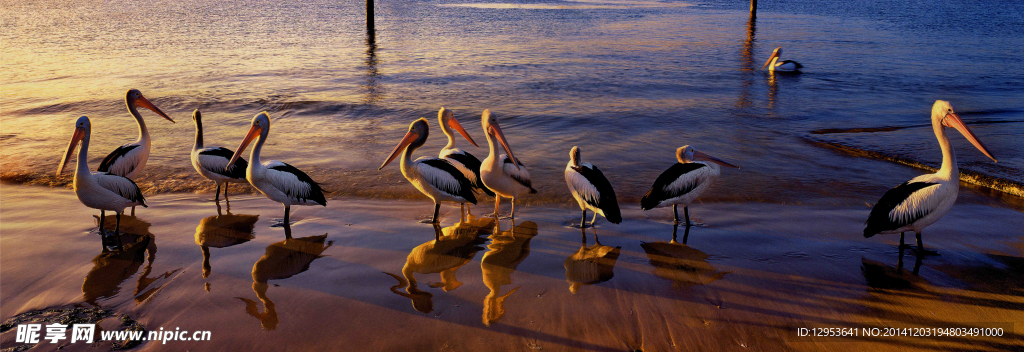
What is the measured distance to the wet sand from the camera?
3.88 meters

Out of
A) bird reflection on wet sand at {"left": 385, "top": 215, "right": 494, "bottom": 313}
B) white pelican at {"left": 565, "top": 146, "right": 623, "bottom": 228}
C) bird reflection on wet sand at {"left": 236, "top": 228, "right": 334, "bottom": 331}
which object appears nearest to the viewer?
bird reflection on wet sand at {"left": 236, "top": 228, "right": 334, "bottom": 331}

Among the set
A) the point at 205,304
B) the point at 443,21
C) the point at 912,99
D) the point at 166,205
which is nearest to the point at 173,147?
the point at 166,205

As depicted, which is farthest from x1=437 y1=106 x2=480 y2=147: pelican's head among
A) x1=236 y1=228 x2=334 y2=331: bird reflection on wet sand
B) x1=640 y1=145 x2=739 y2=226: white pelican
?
x1=640 y1=145 x2=739 y2=226: white pelican

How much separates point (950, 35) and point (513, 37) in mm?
19240

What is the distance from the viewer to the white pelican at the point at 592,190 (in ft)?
18.4

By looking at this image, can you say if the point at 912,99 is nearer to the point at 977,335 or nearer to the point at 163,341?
the point at 977,335

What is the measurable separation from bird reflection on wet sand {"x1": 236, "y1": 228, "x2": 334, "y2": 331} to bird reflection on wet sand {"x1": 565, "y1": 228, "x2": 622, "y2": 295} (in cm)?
227

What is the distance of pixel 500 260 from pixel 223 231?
116 inches

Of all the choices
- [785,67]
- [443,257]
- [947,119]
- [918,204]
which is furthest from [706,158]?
[785,67]

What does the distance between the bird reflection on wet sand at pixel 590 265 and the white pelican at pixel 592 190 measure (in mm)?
324

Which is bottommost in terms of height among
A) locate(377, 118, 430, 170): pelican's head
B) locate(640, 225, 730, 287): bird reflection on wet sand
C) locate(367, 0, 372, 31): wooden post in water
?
locate(640, 225, 730, 287): bird reflection on wet sand

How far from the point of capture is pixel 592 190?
18.7 ft

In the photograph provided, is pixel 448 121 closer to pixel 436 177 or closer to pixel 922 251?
pixel 436 177

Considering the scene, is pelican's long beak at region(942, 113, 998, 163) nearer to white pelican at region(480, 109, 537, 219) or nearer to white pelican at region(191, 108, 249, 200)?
white pelican at region(480, 109, 537, 219)
